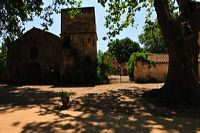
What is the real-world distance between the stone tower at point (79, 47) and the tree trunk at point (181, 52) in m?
14.1

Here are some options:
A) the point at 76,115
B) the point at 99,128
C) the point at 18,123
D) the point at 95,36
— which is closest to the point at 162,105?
the point at 76,115

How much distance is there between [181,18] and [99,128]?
412 inches

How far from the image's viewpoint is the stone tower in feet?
99.5

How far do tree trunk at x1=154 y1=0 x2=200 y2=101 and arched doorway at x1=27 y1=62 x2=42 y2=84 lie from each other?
19806 millimetres

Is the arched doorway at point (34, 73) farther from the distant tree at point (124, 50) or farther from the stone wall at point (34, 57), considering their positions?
the distant tree at point (124, 50)

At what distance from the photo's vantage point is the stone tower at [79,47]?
1193 inches

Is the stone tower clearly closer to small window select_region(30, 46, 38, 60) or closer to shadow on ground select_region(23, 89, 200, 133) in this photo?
small window select_region(30, 46, 38, 60)

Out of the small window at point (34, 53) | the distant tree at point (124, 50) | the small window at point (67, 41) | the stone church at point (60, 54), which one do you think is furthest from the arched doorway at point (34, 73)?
the distant tree at point (124, 50)

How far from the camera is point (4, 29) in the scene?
23422mm

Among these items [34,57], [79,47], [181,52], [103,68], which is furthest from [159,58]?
[181,52]

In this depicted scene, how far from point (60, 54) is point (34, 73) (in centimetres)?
440

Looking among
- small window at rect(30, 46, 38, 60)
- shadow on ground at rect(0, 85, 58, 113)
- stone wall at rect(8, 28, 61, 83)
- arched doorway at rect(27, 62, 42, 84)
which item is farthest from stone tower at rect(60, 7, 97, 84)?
shadow on ground at rect(0, 85, 58, 113)

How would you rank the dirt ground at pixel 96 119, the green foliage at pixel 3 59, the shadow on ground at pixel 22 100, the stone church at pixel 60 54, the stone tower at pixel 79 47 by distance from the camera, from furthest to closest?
the green foliage at pixel 3 59 < the stone church at pixel 60 54 < the stone tower at pixel 79 47 < the shadow on ground at pixel 22 100 < the dirt ground at pixel 96 119

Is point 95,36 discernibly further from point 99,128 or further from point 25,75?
point 99,128
